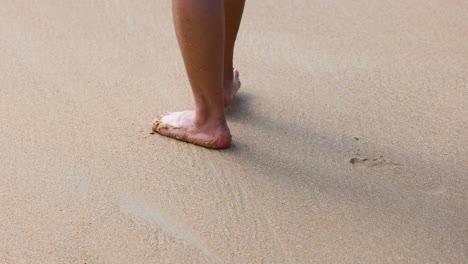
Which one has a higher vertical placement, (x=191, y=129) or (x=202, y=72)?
(x=202, y=72)

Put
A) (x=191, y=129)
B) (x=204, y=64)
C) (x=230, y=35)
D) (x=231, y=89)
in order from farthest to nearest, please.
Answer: (x=231, y=89), (x=230, y=35), (x=191, y=129), (x=204, y=64)

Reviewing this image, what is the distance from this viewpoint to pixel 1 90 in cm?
286

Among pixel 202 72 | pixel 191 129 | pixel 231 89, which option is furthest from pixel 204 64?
pixel 231 89

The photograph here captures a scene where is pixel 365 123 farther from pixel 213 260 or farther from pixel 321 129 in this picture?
pixel 213 260

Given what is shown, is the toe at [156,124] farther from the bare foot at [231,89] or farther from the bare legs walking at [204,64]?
the bare foot at [231,89]

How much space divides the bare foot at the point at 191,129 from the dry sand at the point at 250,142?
3 cm

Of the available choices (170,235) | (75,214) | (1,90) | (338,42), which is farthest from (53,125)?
(338,42)

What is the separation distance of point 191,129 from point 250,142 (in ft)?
0.64

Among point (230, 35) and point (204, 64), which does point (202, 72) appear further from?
point (230, 35)

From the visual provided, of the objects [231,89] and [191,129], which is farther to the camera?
[231,89]

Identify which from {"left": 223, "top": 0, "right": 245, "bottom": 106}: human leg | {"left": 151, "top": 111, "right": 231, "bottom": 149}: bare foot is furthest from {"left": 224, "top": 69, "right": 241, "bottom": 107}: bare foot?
{"left": 151, "top": 111, "right": 231, "bottom": 149}: bare foot

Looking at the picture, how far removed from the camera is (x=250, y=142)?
2.59m

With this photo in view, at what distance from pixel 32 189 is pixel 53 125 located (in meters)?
0.41

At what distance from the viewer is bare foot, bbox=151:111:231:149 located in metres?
2.50
